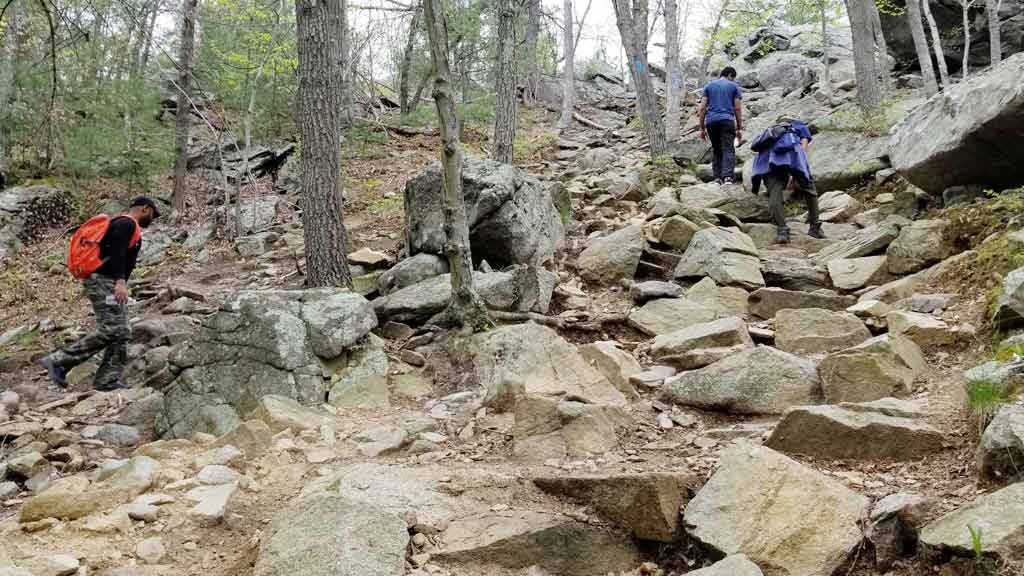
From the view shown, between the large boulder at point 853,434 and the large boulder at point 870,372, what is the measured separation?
582 mm

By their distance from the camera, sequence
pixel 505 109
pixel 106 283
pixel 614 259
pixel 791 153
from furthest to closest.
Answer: pixel 505 109 < pixel 791 153 < pixel 614 259 < pixel 106 283

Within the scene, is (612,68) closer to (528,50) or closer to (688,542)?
(528,50)

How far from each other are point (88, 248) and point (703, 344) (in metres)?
5.79

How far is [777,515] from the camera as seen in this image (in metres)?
2.99

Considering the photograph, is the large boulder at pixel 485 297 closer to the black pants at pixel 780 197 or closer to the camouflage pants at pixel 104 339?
the camouflage pants at pixel 104 339

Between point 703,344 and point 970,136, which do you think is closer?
point 703,344

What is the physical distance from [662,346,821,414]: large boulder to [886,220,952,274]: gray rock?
2.73 meters

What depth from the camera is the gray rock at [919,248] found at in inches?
256

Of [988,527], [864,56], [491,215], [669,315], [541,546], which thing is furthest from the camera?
[864,56]

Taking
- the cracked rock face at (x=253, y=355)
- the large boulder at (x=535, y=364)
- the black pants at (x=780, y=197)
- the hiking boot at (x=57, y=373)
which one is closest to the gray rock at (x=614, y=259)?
the black pants at (x=780, y=197)

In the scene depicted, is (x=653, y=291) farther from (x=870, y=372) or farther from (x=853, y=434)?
(x=853, y=434)

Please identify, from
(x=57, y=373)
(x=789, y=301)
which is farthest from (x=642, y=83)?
(x=57, y=373)

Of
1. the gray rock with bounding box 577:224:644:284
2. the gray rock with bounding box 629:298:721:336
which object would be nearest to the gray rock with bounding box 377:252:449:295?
the gray rock with bounding box 577:224:644:284

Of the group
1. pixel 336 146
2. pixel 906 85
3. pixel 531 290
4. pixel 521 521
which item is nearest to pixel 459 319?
pixel 531 290
